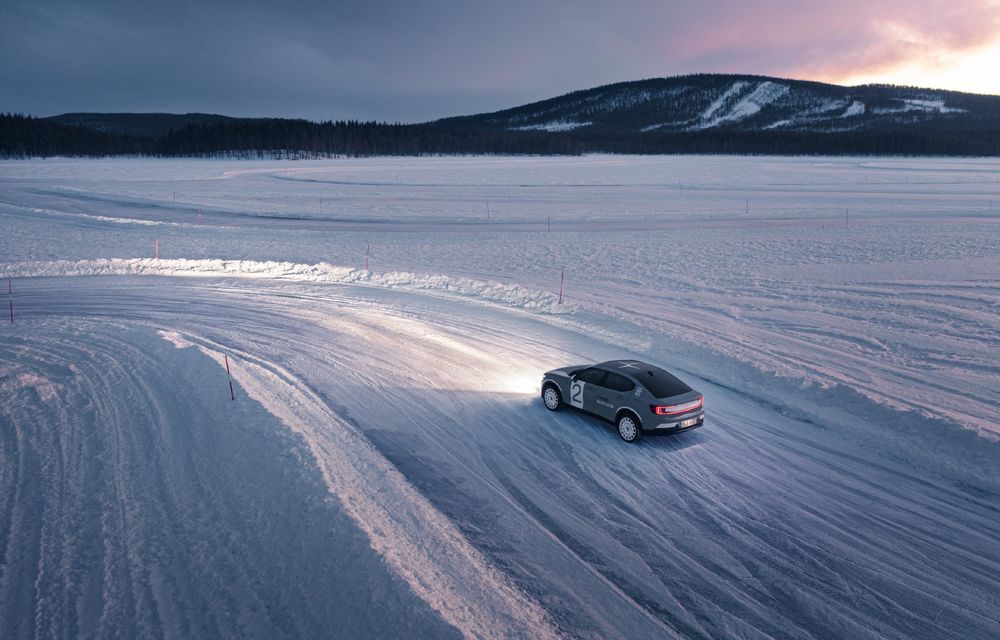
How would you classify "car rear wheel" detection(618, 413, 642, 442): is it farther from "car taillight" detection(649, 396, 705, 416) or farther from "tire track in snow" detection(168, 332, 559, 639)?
"tire track in snow" detection(168, 332, 559, 639)

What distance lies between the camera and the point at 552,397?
12.7 metres

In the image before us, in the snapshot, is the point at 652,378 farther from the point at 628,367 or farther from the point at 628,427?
the point at 628,427

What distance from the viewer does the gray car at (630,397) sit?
1102 cm

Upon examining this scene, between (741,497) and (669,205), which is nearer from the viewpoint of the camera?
(741,497)

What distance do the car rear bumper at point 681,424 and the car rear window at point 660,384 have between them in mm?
451

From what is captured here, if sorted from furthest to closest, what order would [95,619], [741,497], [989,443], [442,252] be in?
[442,252] → [989,443] → [741,497] → [95,619]

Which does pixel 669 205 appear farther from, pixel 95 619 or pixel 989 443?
pixel 95 619

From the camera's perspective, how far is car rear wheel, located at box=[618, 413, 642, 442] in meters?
11.2

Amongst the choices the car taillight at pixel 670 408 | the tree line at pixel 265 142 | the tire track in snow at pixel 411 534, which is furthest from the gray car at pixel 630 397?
the tree line at pixel 265 142

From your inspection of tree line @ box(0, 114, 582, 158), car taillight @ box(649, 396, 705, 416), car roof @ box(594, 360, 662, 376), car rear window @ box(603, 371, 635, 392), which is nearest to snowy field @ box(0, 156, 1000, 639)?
car taillight @ box(649, 396, 705, 416)

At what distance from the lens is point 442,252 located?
32188 mm

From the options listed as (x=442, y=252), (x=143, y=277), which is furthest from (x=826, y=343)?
(x=143, y=277)

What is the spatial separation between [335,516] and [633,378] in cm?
592

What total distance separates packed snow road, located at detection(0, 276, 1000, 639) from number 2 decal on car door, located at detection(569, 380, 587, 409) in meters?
0.33
